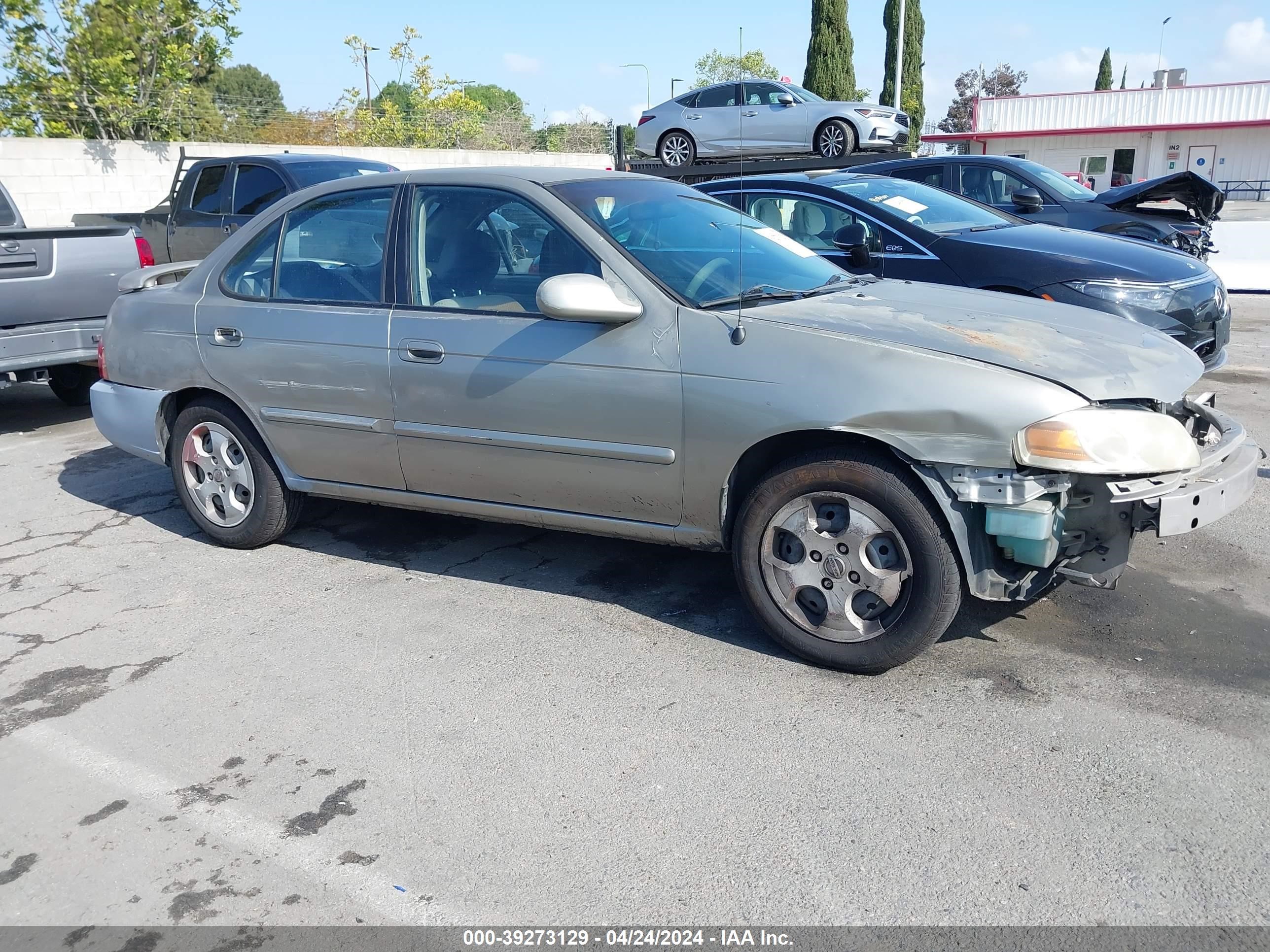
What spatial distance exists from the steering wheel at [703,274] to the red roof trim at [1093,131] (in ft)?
144

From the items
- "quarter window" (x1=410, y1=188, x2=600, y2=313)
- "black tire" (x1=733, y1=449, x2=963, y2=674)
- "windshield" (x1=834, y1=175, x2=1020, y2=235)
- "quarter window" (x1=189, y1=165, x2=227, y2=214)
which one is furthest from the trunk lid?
"quarter window" (x1=189, y1=165, x2=227, y2=214)

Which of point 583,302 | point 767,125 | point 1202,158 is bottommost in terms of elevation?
point 583,302

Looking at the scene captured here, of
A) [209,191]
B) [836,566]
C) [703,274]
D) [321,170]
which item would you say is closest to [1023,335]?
[836,566]

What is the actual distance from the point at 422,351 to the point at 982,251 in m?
4.34

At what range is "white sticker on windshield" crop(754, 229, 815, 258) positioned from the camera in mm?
4832

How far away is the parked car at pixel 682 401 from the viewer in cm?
341

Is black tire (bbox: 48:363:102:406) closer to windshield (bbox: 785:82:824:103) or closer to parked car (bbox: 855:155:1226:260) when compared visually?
parked car (bbox: 855:155:1226:260)

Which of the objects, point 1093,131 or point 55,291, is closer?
point 55,291

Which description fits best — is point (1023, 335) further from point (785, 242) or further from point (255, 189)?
point (255, 189)

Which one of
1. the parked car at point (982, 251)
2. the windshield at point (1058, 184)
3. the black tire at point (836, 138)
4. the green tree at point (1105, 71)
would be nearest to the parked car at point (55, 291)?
the parked car at point (982, 251)

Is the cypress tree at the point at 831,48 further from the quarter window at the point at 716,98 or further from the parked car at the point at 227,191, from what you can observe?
the parked car at the point at 227,191

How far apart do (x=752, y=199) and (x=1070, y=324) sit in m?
4.25

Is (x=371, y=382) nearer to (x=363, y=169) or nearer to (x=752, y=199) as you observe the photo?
(x=752, y=199)

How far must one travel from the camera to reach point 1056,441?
3.28 meters
